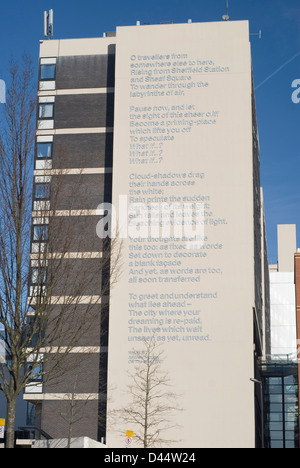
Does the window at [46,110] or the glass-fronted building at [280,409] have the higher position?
the window at [46,110]

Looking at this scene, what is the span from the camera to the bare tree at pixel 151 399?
6072cm

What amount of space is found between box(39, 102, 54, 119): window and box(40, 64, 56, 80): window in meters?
2.48

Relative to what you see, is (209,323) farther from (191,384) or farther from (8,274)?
(8,274)

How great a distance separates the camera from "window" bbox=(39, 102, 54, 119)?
70812 mm

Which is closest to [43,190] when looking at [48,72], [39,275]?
[39,275]

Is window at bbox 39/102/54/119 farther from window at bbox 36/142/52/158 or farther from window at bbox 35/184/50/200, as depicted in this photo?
window at bbox 35/184/50/200

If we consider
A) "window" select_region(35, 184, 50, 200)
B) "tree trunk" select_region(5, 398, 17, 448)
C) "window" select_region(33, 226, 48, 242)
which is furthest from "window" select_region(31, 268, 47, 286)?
"tree trunk" select_region(5, 398, 17, 448)

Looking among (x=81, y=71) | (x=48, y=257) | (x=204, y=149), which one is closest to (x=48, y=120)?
(x=81, y=71)

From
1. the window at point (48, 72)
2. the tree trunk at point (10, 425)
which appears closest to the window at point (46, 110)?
the window at point (48, 72)

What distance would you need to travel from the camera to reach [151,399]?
61281 millimetres

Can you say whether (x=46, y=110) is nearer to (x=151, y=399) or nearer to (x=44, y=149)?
(x=44, y=149)

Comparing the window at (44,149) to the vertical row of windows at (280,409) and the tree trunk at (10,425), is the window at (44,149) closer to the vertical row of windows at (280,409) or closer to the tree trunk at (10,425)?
the tree trunk at (10,425)

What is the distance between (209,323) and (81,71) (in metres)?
26.0

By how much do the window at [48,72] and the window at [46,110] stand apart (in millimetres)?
2477
